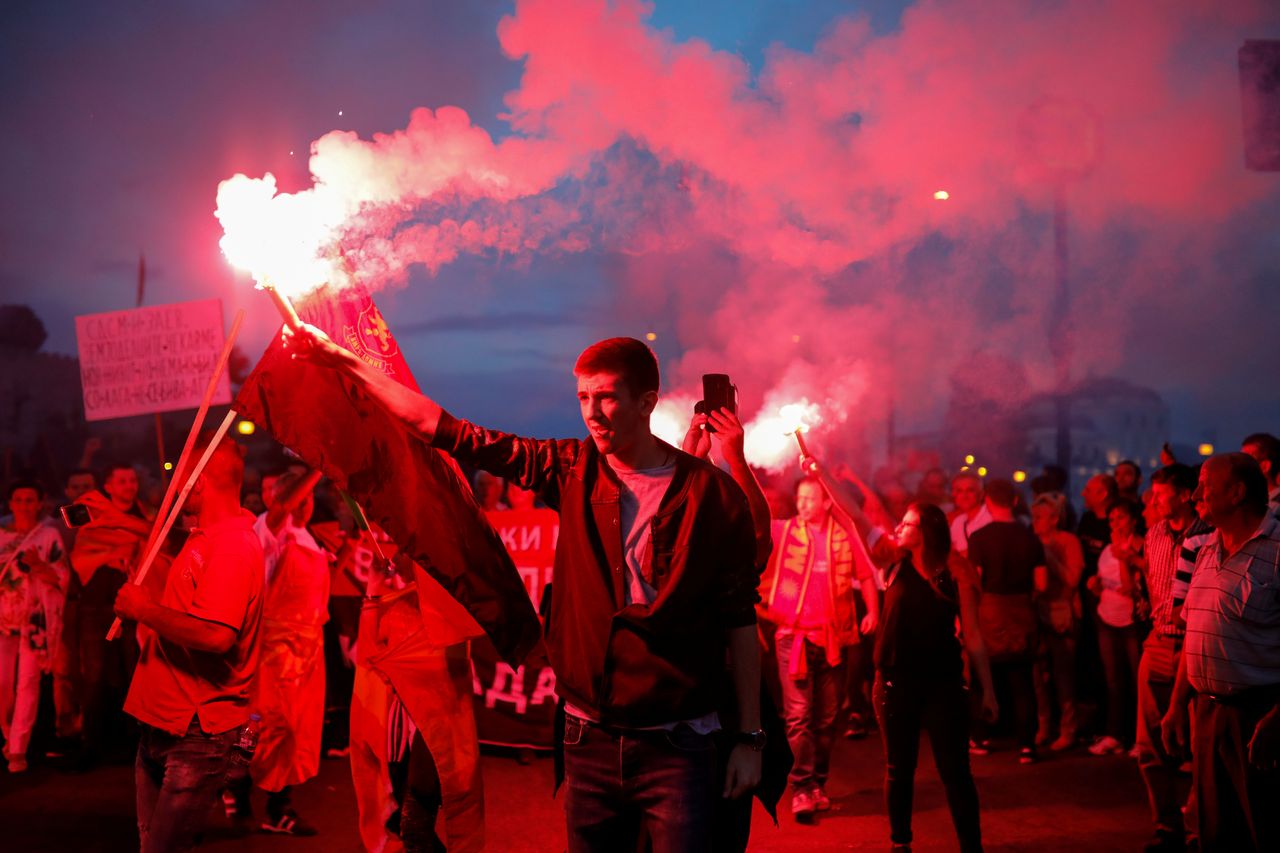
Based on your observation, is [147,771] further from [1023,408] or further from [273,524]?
[1023,408]

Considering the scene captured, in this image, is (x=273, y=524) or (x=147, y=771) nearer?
(x=147, y=771)

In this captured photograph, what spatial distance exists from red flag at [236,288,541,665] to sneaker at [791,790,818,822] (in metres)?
4.35

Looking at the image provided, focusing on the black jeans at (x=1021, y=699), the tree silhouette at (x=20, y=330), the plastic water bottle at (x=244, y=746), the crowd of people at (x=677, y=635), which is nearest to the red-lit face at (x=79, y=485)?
the crowd of people at (x=677, y=635)

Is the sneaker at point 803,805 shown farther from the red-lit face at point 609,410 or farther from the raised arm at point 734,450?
the red-lit face at point 609,410

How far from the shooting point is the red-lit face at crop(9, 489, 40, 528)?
939 centimetres

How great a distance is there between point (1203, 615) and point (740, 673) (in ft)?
9.81

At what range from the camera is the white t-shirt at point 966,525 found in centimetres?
1022

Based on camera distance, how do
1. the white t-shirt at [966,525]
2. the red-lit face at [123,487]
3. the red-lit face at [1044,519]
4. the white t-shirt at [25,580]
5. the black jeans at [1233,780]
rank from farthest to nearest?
1. the red-lit face at [1044,519]
2. the white t-shirt at [966,525]
3. the white t-shirt at [25,580]
4. the red-lit face at [123,487]
5. the black jeans at [1233,780]

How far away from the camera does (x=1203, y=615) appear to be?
16.5 ft

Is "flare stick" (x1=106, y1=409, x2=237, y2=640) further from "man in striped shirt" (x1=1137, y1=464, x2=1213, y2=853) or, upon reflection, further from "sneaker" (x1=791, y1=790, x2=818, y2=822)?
"man in striped shirt" (x1=1137, y1=464, x2=1213, y2=853)

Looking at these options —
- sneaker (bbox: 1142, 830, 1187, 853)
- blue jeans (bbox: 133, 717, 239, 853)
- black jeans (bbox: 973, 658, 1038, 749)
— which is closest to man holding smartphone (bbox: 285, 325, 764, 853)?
blue jeans (bbox: 133, 717, 239, 853)

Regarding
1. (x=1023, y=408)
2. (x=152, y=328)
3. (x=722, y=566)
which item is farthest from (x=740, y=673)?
(x=1023, y=408)

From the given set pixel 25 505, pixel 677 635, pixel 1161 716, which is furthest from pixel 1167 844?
pixel 25 505

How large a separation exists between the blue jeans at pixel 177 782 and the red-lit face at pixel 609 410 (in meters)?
2.13
